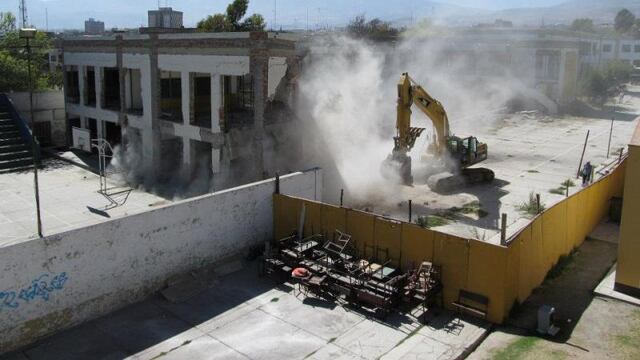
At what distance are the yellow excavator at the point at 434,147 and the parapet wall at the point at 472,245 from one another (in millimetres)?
7015

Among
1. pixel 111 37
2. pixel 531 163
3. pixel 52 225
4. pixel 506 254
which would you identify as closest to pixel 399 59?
pixel 531 163

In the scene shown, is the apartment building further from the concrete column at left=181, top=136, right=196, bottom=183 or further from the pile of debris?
the pile of debris

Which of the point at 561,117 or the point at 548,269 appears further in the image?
the point at 561,117

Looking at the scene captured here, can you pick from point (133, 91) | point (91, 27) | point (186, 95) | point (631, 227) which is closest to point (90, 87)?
point (133, 91)

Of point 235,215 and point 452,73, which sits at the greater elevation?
point 452,73

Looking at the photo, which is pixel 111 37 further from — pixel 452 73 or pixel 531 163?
pixel 452 73

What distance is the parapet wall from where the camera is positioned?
12.7 meters

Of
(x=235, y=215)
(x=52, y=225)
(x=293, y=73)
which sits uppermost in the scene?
(x=293, y=73)

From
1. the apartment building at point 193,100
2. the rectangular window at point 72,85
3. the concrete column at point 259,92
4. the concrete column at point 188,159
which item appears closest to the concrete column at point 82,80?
the apartment building at point 193,100

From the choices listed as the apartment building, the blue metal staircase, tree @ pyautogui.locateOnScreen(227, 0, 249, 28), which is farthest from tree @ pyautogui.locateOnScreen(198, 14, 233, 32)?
the blue metal staircase

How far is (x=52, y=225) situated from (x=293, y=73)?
1074 cm

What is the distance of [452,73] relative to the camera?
186 ft

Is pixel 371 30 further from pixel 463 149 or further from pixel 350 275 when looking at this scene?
pixel 350 275

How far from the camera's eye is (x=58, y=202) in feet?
74.5
